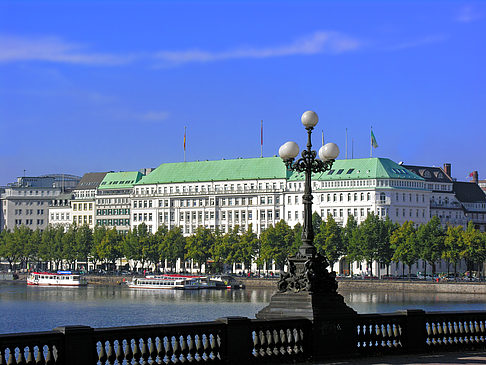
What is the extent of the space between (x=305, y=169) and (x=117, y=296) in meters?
108

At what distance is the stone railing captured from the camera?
2292 cm

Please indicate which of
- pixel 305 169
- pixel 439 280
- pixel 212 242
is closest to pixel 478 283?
pixel 439 280

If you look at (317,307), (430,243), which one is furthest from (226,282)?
(317,307)

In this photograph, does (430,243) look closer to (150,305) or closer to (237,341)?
(150,305)

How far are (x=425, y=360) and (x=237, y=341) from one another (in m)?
5.67

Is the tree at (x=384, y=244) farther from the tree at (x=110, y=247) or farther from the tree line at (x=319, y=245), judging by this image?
the tree at (x=110, y=247)

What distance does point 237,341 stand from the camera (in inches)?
1019

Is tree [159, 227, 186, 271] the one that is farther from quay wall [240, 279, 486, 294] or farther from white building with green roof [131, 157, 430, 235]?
quay wall [240, 279, 486, 294]

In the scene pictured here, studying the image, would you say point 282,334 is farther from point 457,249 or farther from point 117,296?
point 457,249

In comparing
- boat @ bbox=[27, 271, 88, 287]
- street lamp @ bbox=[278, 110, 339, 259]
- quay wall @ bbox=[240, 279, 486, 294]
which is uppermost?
street lamp @ bbox=[278, 110, 339, 259]

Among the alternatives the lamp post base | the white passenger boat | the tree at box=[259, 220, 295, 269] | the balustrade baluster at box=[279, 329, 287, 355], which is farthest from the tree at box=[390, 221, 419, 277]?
the balustrade baluster at box=[279, 329, 287, 355]

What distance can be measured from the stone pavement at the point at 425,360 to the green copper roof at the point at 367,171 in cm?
14793

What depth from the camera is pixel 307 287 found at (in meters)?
28.3

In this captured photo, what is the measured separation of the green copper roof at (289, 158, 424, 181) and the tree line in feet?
46.6
